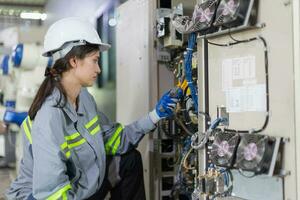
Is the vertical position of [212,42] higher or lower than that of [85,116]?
higher

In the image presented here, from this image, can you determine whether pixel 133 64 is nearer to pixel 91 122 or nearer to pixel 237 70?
pixel 91 122

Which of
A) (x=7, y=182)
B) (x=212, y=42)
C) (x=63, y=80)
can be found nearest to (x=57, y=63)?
(x=63, y=80)

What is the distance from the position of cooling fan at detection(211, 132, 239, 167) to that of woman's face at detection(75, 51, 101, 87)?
633mm

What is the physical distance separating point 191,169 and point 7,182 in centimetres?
250

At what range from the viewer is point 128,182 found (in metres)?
1.97

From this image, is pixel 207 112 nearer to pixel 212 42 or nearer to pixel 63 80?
pixel 212 42

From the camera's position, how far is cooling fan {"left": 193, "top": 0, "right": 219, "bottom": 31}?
135 centimetres

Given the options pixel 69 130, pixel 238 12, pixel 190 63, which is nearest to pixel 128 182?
pixel 69 130

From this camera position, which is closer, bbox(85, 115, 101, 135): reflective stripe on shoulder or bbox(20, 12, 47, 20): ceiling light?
bbox(85, 115, 101, 135): reflective stripe on shoulder

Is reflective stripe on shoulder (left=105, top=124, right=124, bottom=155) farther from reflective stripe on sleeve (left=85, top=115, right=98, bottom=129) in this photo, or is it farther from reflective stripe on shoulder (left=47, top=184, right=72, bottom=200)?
A: reflective stripe on shoulder (left=47, top=184, right=72, bottom=200)

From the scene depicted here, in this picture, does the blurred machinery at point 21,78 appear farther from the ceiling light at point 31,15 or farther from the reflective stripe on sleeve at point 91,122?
the ceiling light at point 31,15

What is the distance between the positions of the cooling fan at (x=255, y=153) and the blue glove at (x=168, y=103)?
59cm

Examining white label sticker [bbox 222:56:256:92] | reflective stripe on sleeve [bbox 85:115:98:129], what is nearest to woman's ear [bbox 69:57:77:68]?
A: reflective stripe on sleeve [bbox 85:115:98:129]

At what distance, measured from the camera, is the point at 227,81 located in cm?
138
